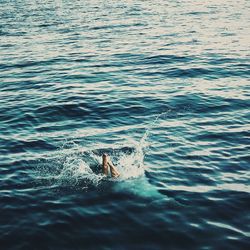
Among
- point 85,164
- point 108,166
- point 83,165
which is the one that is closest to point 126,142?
point 85,164

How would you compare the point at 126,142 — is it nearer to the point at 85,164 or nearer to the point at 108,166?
the point at 85,164

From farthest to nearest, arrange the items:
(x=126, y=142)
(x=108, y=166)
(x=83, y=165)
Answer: (x=126, y=142) < (x=83, y=165) < (x=108, y=166)

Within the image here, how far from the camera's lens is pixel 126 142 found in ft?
53.0

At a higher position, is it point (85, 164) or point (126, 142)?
point (85, 164)

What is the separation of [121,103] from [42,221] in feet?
34.7

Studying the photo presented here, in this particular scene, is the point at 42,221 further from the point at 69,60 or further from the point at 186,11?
the point at 186,11

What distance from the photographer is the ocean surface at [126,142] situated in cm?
1076

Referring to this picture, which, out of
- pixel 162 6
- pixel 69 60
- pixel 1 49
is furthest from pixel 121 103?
pixel 162 6

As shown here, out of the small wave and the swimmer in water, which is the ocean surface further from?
the swimmer in water

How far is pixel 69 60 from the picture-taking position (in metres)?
29.5

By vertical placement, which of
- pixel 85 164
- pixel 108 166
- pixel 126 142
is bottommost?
pixel 126 142

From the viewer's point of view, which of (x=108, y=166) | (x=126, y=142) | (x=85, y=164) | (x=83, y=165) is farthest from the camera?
(x=126, y=142)

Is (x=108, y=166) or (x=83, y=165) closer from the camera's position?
(x=108, y=166)

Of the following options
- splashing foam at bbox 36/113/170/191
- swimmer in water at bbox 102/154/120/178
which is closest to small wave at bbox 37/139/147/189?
splashing foam at bbox 36/113/170/191
